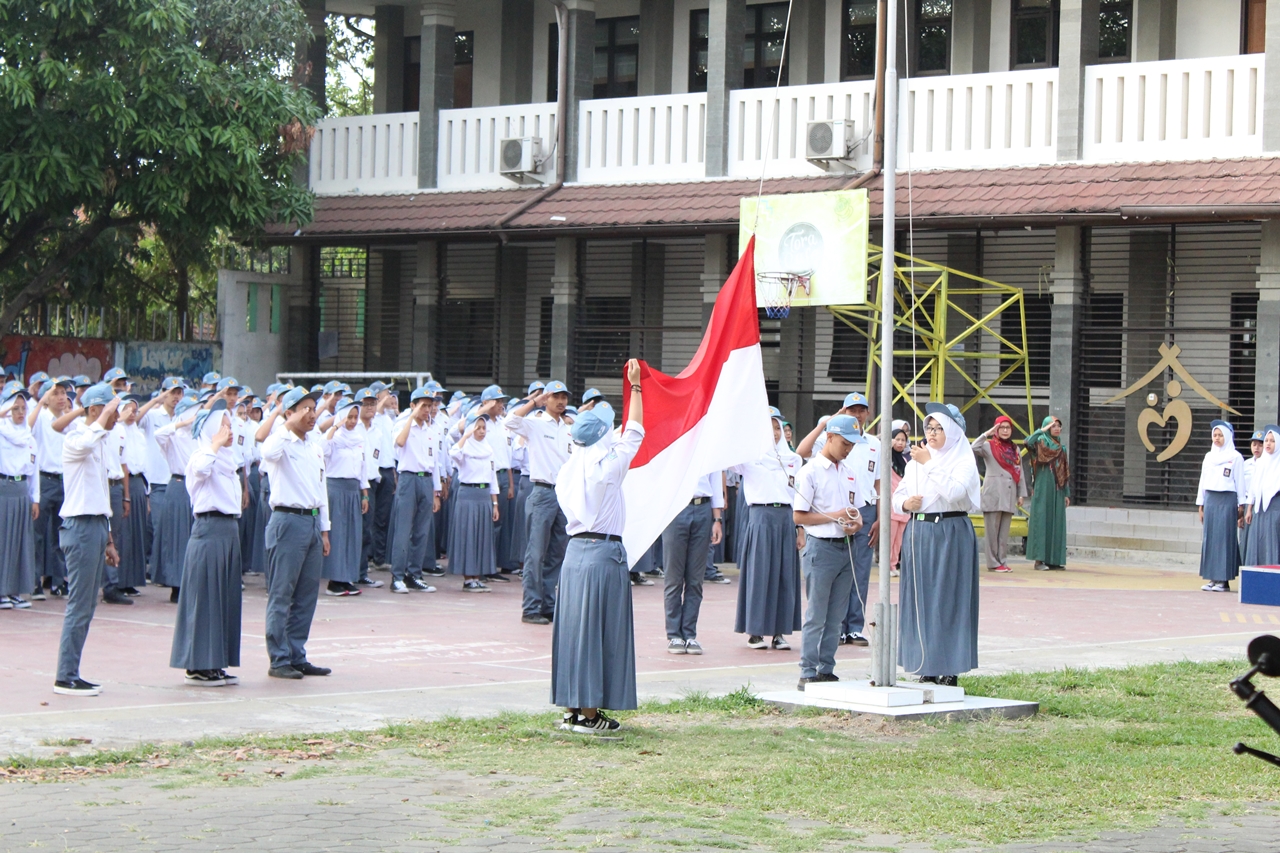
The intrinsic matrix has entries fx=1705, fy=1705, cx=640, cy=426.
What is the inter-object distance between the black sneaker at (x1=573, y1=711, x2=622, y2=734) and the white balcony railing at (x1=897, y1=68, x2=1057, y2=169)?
14341 mm

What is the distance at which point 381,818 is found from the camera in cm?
739

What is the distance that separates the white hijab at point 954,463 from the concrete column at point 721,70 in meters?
13.9

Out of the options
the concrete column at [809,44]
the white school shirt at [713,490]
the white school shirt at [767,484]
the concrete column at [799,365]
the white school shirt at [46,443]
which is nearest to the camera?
the white school shirt at [767,484]

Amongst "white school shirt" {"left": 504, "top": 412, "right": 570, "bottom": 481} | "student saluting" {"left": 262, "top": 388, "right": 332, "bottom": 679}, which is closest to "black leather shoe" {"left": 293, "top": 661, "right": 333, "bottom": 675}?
"student saluting" {"left": 262, "top": 388, "right": 332, "bottom": 679}

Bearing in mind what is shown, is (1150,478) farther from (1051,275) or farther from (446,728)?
(446,728)

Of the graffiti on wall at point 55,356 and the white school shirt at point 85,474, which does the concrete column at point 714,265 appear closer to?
the graffiti on wall at point 55,356

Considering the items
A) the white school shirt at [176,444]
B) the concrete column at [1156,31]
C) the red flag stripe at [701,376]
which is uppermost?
the concrete column at [1156,31]

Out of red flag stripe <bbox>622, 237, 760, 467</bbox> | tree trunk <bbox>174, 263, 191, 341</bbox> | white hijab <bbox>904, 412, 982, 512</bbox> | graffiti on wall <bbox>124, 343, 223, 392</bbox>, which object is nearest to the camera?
red flag stripe <bbox>622, 237, 760, 467</bbox>

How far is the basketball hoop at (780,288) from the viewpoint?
2209cm

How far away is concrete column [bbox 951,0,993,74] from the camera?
2467cm

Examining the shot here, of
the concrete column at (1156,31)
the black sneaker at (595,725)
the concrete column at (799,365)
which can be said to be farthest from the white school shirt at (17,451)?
the concrete column at (1156,31)

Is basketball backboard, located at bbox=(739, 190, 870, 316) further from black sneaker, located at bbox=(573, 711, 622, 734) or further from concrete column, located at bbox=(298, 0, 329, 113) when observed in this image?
black sneaker, located at bbox=(573, 711, 622, 734)

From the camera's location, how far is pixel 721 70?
24.6m

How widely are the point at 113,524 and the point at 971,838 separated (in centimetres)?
1081
